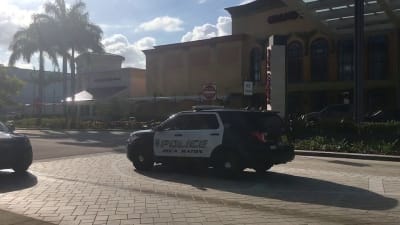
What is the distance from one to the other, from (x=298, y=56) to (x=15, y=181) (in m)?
37.0

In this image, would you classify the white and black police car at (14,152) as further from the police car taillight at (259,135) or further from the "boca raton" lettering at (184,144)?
the police car taillight at (259,135)

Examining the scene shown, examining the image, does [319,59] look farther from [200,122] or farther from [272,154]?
[272,154]

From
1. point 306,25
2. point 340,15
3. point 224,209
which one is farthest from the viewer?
point 306,25

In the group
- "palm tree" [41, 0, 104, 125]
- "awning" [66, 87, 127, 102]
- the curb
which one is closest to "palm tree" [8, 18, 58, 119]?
"palm tree" [41, 0, 104, 125]

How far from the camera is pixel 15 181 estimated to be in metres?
11.9

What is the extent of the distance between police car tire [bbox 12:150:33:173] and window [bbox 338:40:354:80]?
34293mm

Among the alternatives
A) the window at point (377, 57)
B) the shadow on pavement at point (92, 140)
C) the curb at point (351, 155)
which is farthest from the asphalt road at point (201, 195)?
the window at point (377, 57)

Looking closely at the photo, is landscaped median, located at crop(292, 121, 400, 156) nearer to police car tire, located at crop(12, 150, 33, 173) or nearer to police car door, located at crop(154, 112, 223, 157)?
police car door, located at crop(154, 112, 223, 157)

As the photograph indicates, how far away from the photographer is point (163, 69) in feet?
185

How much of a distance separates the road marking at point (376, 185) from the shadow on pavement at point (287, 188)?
8.7 inches

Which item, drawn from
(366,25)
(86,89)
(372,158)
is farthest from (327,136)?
(86,89)

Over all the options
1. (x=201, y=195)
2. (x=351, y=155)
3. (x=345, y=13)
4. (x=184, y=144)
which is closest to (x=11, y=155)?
(x=184, y=144)

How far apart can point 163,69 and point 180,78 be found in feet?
8.28

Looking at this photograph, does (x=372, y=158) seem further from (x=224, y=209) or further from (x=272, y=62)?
(x=224, y=209)
